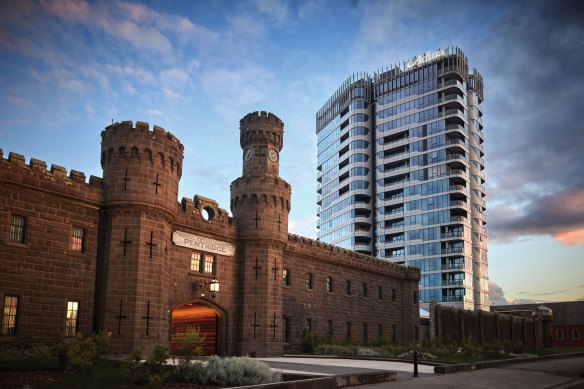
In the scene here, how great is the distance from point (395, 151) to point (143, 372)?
95124 mm

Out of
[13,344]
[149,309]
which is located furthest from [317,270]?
[13,344]

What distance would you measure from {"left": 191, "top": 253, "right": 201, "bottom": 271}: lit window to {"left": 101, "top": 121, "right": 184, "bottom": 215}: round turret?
14.7ft

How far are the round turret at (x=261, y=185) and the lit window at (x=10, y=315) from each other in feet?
45.7

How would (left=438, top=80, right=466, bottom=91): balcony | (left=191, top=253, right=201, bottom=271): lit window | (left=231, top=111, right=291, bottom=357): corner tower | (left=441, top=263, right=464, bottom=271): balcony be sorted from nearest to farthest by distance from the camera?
1. (left=191, top=253, right=201, bottom=271): lit window
2. (left=231, top=111, right=291, bottom=357): corner tower
3. (left=441, top=263, right=464, bottom=271): balcony
4. (left=438, top=80, right=466, bottom=91): balcony

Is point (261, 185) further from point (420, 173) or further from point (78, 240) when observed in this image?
point (420, 173)

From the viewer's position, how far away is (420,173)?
10106cm

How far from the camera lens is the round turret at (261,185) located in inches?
1315

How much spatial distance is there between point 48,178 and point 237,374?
1329 centimetres

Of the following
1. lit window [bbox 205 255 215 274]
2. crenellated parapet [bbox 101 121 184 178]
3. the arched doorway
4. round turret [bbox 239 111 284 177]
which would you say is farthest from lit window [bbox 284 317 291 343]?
crenellated parapet [bbox 101 121 184 178]

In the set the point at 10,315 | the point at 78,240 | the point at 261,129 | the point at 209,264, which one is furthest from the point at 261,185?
the point at 10,315

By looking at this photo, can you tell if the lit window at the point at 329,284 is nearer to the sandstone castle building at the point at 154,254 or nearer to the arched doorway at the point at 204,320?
the sandstone castle building at the point at 154,254

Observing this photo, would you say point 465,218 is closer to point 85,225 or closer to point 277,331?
point 277,331

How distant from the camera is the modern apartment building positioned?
9656 centimetres

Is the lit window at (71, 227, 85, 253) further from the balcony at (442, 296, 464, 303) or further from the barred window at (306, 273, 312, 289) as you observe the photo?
the balcony at (442, 296, 464, 303)
